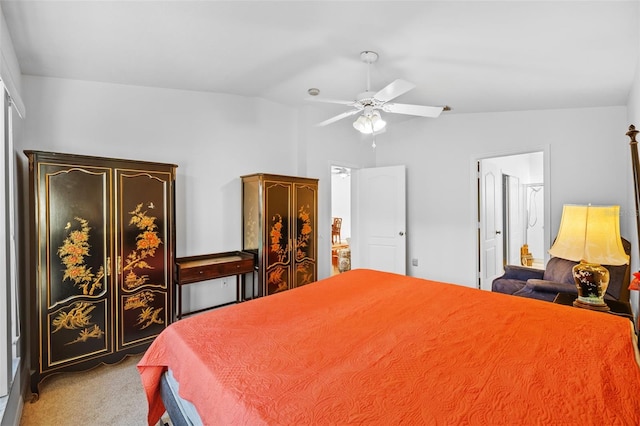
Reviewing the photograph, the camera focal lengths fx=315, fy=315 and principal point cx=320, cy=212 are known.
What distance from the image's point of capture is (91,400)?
7.11 ft

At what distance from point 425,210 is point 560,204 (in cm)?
166

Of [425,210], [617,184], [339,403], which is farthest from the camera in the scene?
[425,210]

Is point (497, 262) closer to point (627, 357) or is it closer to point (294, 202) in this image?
point (294, 202)

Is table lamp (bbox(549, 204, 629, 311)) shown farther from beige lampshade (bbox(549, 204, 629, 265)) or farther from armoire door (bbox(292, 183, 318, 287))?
armoire door (bbox(292, 183, 318, 287))

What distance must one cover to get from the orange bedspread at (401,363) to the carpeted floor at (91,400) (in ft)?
2.00

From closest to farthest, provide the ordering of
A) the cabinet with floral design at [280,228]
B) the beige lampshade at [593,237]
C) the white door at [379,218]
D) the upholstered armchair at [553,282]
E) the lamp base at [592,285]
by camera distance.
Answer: the beige lampshade at [593,237] < the lamp base at [592,285] < the upholstered armchair at [553,282] < the cabinet with floral design at [280,228] < the white door at [379,218]

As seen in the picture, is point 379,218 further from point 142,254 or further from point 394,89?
point 142,254

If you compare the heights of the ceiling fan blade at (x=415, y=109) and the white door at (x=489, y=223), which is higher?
the ceiling fan blade at (x=415, y=109)

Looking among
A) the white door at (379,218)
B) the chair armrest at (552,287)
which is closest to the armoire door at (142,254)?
the white door at (379,218)

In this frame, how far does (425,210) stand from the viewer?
482cm

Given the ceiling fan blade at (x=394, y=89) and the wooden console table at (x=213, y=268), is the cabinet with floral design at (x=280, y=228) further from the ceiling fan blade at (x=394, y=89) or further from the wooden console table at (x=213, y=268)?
the ceiling fan blade at (x=394, y=89)

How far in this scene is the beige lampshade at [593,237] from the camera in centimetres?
205

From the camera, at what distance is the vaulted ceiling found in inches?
73.7

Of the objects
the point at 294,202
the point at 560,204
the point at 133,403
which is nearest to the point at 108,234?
the point at 133,403
